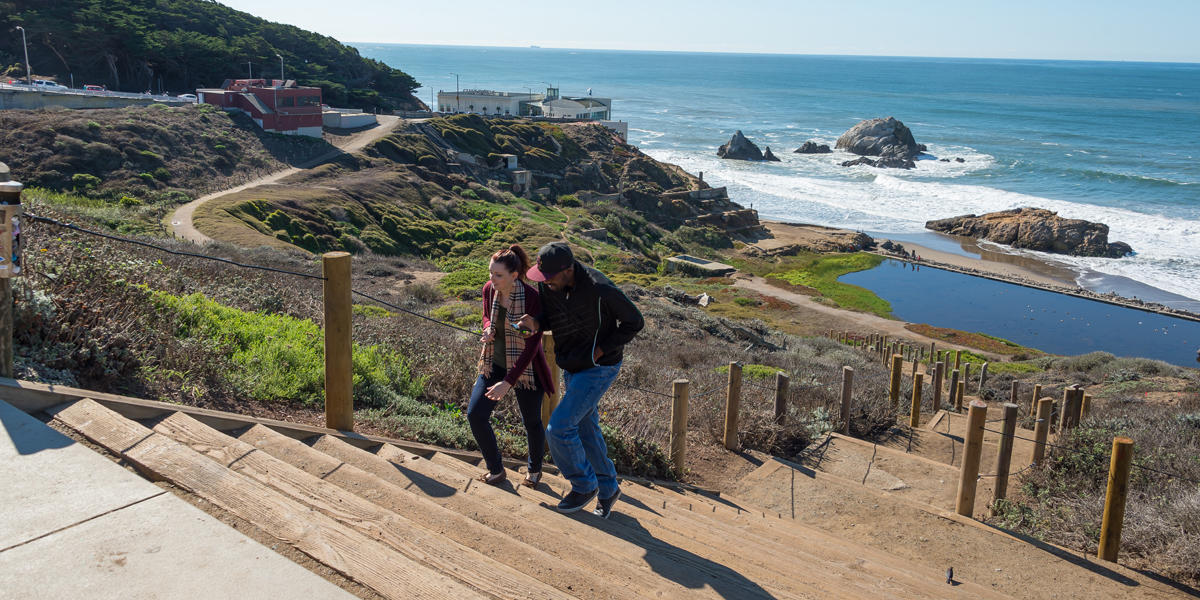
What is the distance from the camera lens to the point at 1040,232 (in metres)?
47.7

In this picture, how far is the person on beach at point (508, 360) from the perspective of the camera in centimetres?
458

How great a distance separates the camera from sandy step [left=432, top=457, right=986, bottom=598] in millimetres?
4301

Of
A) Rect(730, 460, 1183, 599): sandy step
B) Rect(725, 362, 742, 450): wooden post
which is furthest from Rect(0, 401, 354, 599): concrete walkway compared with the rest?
Rect(725, 362, 742, 450): wooden post

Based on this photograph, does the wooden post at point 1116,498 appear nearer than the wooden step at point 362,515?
No

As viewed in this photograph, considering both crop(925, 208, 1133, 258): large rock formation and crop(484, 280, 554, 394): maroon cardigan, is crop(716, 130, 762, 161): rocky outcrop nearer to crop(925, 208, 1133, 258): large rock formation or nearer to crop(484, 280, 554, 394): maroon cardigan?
crop(925, 208, 1133, 258): large rock formation

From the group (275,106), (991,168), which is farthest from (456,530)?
(991,168)

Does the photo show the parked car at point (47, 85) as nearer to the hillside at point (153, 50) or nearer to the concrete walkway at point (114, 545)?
the hillside at point (153, 50)

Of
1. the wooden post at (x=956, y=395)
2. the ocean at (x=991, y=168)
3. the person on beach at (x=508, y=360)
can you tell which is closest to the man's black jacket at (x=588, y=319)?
the person on beach at (x=508, y=360)

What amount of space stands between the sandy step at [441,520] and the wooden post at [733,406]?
3.65 m

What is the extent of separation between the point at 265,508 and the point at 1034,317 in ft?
119

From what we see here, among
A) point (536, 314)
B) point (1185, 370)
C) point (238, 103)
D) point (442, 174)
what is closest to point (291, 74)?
point (238, 103)

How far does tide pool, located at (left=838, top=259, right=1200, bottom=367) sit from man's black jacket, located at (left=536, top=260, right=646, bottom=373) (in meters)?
30.0

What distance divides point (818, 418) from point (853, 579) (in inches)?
198

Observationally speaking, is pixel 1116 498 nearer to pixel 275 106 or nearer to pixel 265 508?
pixel 265 508
